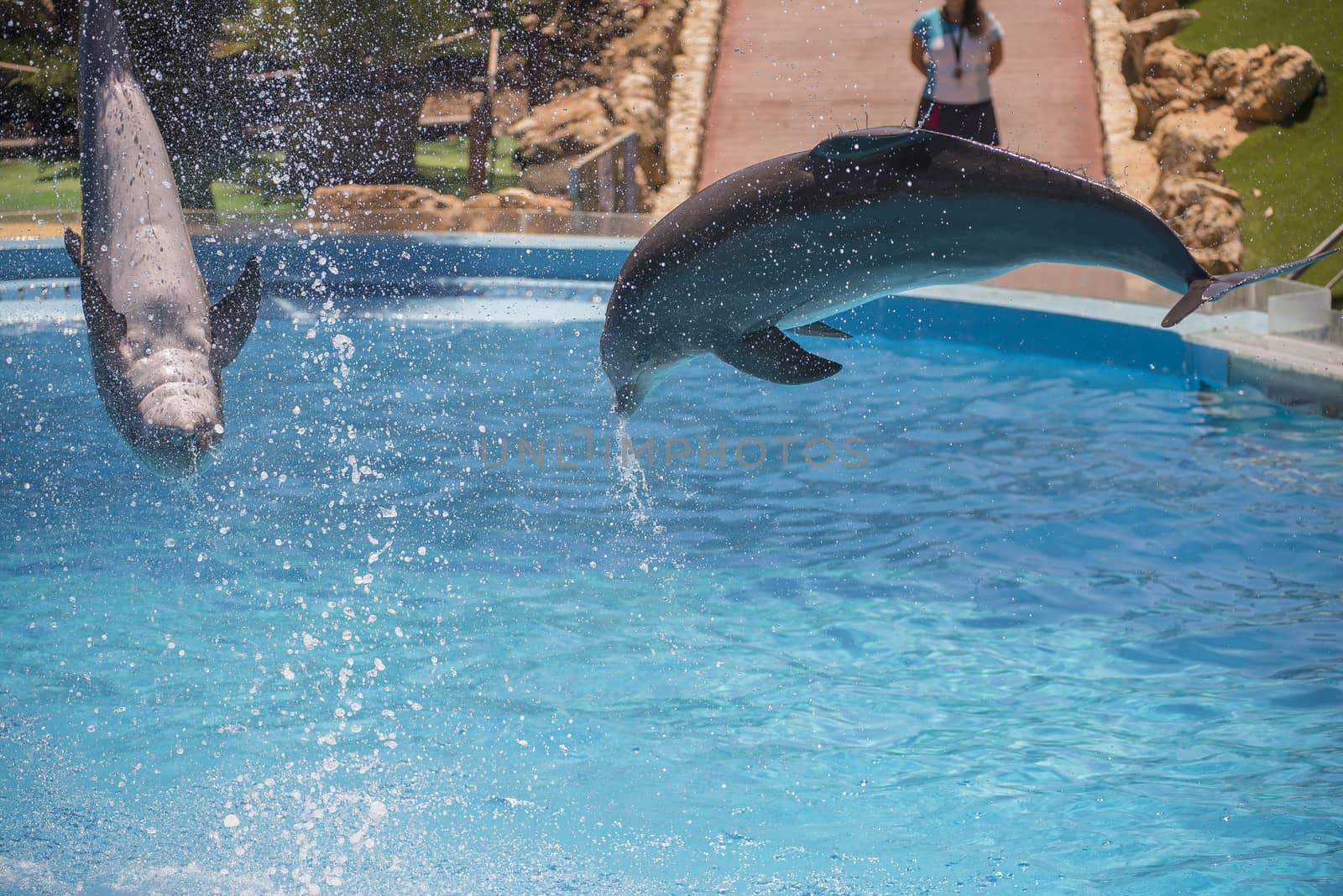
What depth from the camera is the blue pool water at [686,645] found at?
402 cm

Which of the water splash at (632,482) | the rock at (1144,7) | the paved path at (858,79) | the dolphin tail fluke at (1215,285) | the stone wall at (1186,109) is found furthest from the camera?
the rock at (1144,7)

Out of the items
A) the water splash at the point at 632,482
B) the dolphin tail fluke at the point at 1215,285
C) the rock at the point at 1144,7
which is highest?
the rock at the point at 1144,7

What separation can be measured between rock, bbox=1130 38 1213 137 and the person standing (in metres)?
8.68

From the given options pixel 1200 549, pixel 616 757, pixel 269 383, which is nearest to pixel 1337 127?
pixel 1200 549

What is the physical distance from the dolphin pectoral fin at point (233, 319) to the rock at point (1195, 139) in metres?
10.3

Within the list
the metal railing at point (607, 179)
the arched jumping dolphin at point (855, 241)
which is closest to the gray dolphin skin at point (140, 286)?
the arched jumping dolphin at point (855, 241)

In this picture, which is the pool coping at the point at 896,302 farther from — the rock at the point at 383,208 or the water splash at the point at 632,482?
the water splash at the point at 632,482

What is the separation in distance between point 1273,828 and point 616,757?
2.12m

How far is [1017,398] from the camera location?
8.45 meters

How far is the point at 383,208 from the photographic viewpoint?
1317 centimetres

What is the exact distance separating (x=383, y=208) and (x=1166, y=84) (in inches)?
334

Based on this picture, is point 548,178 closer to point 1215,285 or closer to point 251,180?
point 251,180

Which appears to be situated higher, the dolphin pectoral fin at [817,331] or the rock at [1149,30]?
the rock at [1149,30]

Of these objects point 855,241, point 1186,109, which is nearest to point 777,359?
point 855,241
